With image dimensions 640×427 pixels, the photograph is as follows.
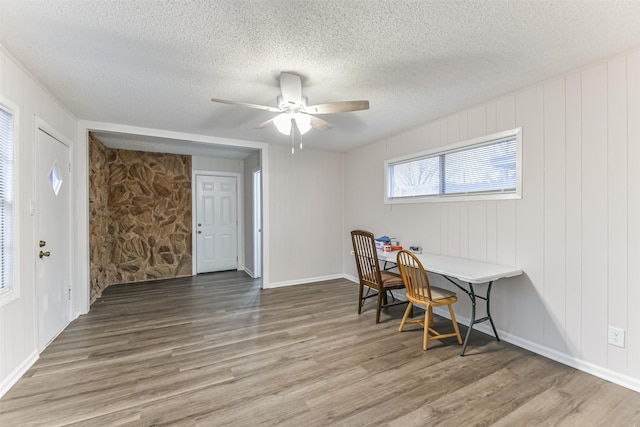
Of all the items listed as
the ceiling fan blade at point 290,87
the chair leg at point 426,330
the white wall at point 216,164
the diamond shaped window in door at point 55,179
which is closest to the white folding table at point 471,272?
the chair leg at point 426,330

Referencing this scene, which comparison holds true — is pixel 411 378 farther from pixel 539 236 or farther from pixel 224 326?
pixel 224 326

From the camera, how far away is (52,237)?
105 inches

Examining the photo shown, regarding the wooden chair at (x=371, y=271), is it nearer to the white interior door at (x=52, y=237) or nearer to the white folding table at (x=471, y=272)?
the white folding table at (x=471, y=272)

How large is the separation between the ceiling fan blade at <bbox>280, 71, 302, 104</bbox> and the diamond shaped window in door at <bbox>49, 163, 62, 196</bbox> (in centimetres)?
239

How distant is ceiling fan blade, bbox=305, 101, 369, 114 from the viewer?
2195 mm

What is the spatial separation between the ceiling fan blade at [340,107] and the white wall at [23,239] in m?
2.17

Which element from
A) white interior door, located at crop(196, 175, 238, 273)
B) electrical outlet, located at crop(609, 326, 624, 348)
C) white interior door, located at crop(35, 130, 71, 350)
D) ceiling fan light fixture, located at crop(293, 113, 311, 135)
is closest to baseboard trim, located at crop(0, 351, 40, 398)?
white interior door, located at crop(35, 130, 71, 350)

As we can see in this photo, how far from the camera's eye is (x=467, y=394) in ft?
6.10

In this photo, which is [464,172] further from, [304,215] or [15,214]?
[15,214]

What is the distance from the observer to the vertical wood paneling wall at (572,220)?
194 cm

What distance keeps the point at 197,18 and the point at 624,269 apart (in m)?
3.26

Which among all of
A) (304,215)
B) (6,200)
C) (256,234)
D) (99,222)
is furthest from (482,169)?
(99,222)

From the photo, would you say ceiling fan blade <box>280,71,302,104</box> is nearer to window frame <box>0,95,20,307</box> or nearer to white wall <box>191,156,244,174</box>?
window frame <box>0,95,20,307</box>

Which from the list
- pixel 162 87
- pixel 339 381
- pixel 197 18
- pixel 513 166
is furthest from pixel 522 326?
pixel 162 87
